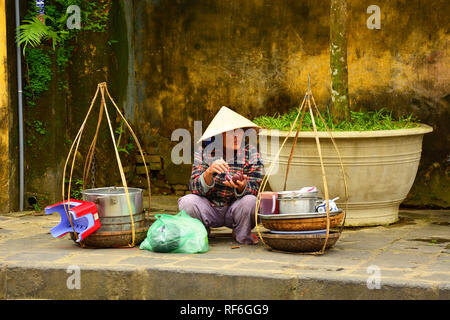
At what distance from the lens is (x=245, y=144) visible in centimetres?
573

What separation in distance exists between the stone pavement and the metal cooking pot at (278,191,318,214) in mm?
315

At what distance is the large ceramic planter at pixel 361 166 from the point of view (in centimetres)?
590

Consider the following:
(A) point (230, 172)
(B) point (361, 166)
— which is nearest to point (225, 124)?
(A) point (230, 172)

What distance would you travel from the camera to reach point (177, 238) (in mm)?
5137

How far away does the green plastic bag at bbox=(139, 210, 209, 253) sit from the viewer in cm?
513

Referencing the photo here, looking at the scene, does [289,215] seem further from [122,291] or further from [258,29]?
[258,29]

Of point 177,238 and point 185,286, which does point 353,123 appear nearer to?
point 177,238

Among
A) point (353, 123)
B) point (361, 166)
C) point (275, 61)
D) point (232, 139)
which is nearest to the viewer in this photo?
point (232, 139)

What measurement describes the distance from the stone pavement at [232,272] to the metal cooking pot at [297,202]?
1.03 ft

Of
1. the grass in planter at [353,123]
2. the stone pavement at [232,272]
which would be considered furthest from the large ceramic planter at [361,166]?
the stone pavement at [232,272]

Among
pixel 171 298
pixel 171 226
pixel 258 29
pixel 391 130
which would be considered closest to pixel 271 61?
pixel 258 29

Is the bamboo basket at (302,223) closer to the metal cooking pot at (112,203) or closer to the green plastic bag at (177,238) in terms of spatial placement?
the green plastic bag at (177,238)

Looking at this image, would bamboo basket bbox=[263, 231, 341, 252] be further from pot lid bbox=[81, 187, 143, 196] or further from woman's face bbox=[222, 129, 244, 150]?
pot lid bbox=[81, 187, 143, 196]

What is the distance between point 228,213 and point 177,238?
557 mm
